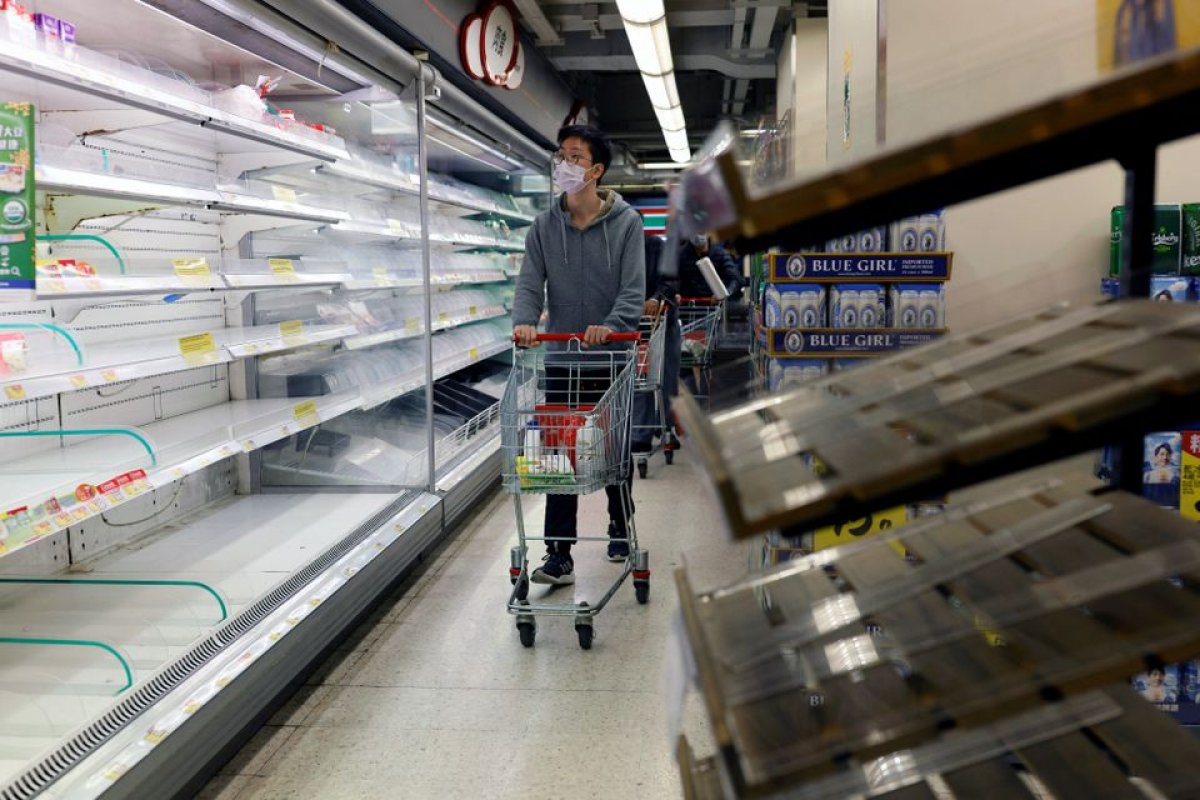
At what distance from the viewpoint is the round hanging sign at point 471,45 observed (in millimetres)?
5552

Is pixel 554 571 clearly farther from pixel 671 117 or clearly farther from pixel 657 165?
pixel 657 165

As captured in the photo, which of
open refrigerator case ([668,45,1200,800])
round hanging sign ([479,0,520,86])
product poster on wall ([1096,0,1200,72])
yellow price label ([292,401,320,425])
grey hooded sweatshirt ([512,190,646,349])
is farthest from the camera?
round hanging sign ([479,0,520,86])

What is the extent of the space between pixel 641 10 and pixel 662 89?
9.38ft

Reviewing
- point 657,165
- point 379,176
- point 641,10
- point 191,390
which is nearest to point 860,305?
point 379,176

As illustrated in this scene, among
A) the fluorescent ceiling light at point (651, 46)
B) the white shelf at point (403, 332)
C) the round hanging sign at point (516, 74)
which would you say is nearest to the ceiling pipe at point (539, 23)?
the round hanging sign at point (516, 74)

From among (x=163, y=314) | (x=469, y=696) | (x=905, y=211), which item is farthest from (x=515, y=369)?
(x=905, y=211)

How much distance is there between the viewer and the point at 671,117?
10.9 metres

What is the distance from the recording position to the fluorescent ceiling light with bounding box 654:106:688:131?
10453 millimetres

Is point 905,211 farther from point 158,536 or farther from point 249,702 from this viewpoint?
point 158,536

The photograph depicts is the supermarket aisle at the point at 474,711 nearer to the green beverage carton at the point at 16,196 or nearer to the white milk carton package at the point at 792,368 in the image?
the white milk carton package at the point at 792,368

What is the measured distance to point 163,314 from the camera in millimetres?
3939

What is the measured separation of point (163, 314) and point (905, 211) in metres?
3.50

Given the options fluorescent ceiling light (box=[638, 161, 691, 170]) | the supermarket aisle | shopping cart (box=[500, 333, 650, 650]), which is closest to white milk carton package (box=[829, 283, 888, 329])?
the supermarket aisle

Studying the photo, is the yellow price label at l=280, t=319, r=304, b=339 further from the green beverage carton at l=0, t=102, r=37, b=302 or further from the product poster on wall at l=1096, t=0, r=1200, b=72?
the product poster on wall at l=1096, t=0, r=1200, b=72
